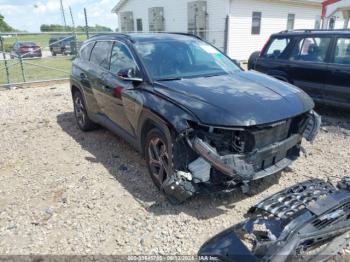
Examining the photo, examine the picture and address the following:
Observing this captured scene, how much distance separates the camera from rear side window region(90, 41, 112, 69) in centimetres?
463

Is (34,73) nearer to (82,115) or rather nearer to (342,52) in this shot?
(82,115)

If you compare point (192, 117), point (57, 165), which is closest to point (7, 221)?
point (57, 165)

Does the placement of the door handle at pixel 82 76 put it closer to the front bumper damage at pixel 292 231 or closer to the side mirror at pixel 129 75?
the side mirror at pixel 129 75

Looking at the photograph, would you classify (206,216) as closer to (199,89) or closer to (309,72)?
(199,89)

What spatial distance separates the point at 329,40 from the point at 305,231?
15.5ft

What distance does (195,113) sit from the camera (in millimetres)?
2902

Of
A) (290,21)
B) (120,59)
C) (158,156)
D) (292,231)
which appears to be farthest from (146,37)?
(290,21)

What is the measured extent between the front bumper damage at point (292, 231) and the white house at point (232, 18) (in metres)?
14.5

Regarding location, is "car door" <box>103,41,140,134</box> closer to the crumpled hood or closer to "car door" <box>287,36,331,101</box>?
the crumpled hood

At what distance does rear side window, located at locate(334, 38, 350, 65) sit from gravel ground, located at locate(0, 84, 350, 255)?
1210mm

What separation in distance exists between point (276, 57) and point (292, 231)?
16.8ft

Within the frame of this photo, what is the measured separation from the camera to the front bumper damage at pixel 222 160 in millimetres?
2789

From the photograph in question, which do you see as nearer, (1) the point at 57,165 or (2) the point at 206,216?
(2) the point at 206,216

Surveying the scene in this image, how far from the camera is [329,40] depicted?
19.0 ft
